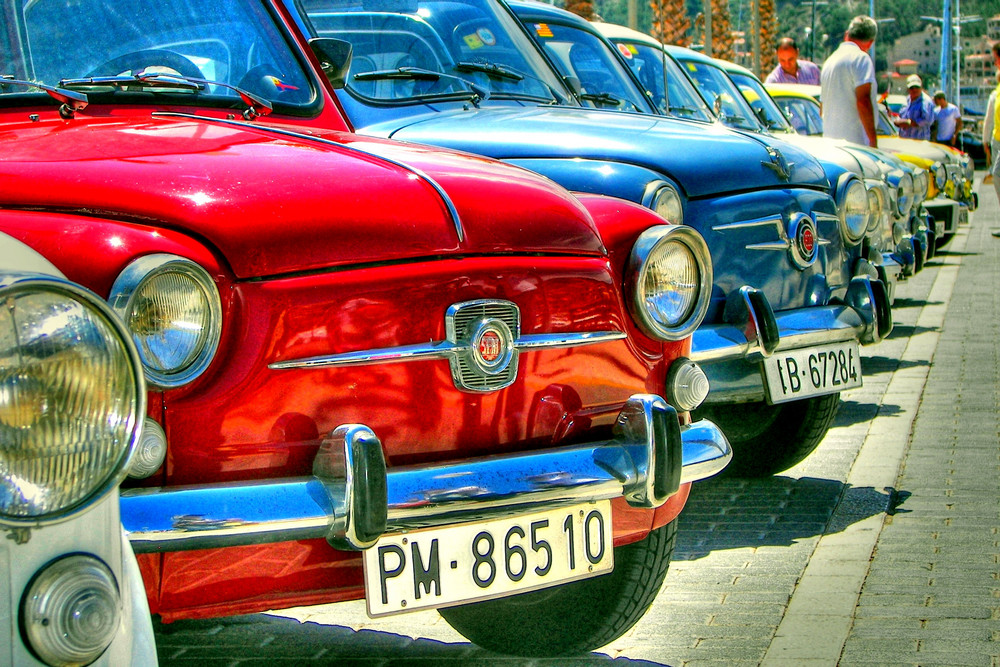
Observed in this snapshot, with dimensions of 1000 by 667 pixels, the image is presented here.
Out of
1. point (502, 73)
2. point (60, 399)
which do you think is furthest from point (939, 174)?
point (60, 399)

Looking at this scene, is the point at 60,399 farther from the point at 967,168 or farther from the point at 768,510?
the point at 967,168

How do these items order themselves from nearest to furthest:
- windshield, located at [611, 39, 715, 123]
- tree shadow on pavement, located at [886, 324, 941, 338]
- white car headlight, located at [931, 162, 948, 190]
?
1. windshield, located at [611, 39, 715, 123]
2. tree shadow on pavement, located at [886, 324, 941, 338]
3. white car headlight, located at [931, 162, 948, 190]

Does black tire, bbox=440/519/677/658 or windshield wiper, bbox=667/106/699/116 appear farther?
windshield wiper, bbox=667/106/699/116

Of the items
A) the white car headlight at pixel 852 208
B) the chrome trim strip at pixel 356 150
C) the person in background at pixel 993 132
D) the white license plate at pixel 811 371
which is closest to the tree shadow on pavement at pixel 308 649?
the chrome trim strip at pixel 356 150

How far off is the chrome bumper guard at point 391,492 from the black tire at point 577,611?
1.47ft

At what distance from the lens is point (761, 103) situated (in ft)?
35.5

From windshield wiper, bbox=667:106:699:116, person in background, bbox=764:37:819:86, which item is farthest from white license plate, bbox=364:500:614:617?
person in background, bbox=764:37:819:86

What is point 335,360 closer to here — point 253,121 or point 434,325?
point 434,325

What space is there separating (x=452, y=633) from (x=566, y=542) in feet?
3.30

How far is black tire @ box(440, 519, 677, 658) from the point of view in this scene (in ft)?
10.8

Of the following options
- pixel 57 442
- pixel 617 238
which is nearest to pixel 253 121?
pixel 617 238

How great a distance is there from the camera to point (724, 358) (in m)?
4.57

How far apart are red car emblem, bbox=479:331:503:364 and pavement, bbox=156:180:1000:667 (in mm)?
1022

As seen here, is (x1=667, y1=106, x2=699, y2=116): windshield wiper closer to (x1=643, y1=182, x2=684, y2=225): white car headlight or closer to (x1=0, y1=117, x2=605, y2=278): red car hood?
(x1=643, y1=182, x2=684, y2=225): white car headlight
